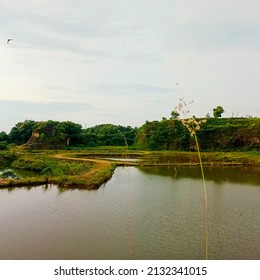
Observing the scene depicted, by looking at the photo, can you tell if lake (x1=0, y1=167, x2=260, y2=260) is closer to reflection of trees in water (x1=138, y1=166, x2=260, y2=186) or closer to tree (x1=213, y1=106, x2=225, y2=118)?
reflection of trees in water (x1=138, y1=166, x2=260, y2=186)

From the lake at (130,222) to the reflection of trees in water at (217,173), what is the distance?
2.18 metres

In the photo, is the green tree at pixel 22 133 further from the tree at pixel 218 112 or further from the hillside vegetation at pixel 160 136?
the tree at pixel 218 112

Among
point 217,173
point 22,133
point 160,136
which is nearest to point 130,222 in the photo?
point 217,173

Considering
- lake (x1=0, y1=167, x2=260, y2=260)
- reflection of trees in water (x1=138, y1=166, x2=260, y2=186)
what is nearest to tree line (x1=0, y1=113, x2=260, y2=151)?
reflection of trees in water (x1=138, y1=166, x2=260, y2=186)

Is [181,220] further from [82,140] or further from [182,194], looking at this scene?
[82,140]

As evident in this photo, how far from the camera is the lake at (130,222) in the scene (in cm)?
1115

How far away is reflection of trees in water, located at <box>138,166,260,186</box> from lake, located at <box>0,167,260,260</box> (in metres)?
2.18

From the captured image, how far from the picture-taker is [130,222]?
14.1 meters

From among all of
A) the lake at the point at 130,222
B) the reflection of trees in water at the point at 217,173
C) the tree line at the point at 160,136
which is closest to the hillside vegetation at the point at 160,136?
the tree line at the point at 160,136

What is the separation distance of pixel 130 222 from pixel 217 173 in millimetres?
15980

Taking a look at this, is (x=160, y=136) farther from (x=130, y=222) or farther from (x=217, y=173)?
(x=130, y=222)

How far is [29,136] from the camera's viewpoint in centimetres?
6562

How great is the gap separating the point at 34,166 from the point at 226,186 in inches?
669
